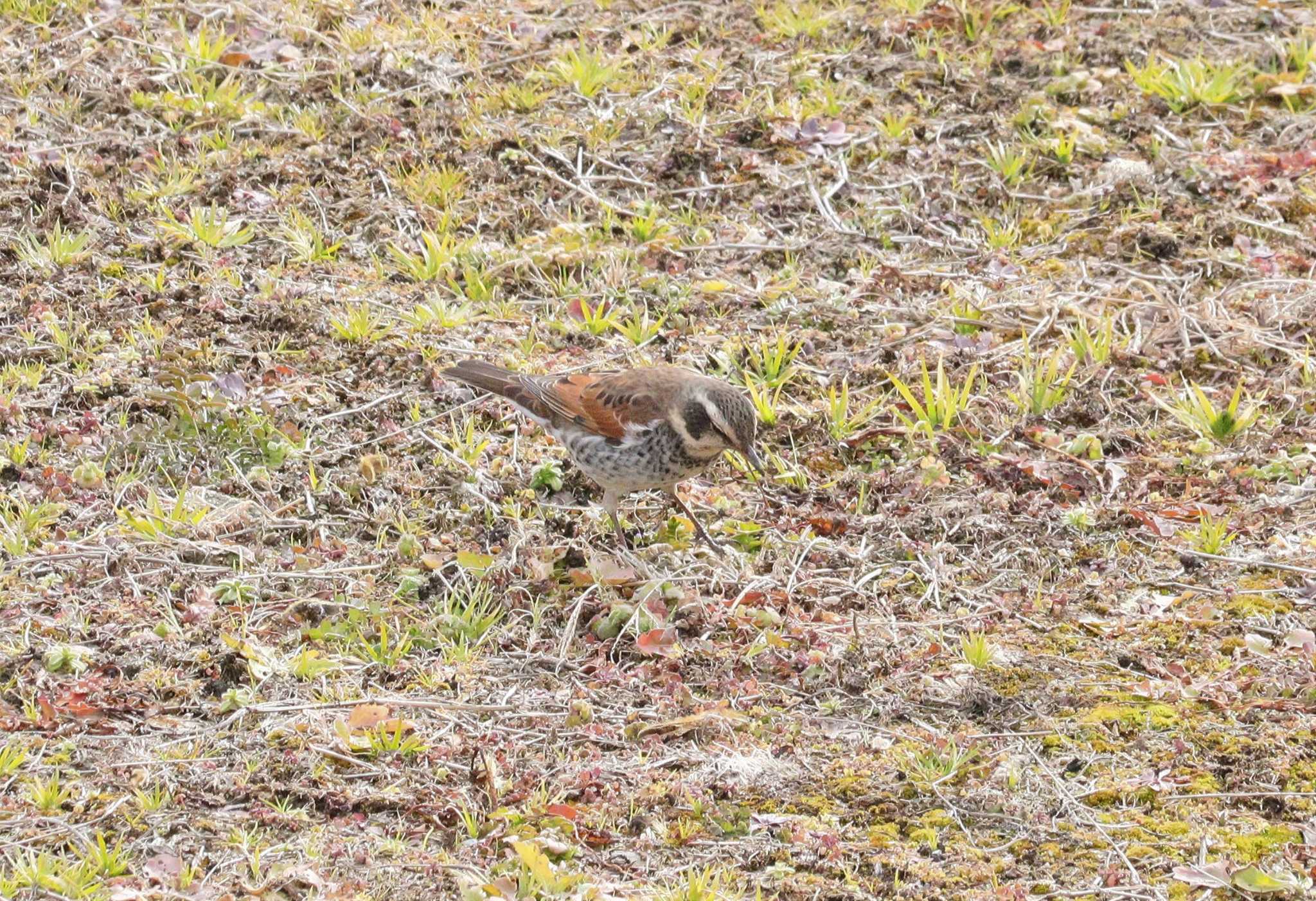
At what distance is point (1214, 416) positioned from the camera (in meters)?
6.98

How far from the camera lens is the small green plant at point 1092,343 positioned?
7.45 metres

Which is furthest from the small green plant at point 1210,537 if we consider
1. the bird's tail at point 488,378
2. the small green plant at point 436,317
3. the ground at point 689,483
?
the small green plant at point 436,317

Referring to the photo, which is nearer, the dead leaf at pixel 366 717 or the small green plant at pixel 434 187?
the dead leaf at pixel 366 717

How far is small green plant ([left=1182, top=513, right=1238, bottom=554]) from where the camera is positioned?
6125mm

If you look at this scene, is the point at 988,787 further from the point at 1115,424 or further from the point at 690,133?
the point at 690,133

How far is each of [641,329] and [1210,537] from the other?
3005 millimetres

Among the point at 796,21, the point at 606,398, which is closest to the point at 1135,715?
the point at 606,398

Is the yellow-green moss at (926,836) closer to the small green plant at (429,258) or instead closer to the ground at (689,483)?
the ground at (689,483)

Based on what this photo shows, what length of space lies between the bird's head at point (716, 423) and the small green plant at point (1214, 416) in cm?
211

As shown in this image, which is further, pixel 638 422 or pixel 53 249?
pixel 53 249

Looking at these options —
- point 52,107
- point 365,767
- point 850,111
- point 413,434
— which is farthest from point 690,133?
point 365,767

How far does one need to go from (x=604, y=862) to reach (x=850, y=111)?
6155 millimetres

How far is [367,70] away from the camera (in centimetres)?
974

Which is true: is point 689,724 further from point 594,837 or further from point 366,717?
point 366,717
